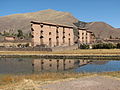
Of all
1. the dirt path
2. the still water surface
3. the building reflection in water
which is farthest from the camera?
the building reflection in water

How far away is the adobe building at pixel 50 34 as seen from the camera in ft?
239

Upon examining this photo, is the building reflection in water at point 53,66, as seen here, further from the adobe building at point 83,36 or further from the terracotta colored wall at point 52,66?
the adobe building at point 83,36

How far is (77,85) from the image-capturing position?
66.7ft

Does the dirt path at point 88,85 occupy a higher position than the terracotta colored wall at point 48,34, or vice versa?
the terracotta colored wall at point 48,34

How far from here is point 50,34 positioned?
263ft

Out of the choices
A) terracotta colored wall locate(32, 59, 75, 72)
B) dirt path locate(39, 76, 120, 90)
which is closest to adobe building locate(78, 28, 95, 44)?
terracotta colored wall locate(32, 59, 75, 72)

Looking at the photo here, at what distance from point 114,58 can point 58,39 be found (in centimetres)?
3834

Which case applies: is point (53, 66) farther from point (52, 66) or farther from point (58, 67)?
point (58, 67)

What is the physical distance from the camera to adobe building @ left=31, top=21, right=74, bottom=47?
72.8 m

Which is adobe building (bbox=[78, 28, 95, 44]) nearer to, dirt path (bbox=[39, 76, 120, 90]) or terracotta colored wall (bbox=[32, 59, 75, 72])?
terracotta colored wall (bbox=[32, 59, 75, 72])

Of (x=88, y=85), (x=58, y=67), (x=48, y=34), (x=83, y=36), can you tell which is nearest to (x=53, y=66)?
(x=58, y=67)

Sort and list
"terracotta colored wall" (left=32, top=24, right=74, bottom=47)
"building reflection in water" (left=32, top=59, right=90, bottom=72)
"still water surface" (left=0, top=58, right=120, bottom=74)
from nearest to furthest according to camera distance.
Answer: "still water surface" (left=0, top=58, right=120, bottom=74), "building reflection in water" (left=32, top=59, right=90, bottom=72), "terracotta colored wall" (left=32, top=24, right=74, bottom=47)

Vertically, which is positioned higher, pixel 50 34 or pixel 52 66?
pixel 50 34

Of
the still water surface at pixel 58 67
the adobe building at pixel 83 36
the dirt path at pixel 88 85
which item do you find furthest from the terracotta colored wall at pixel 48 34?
the dirt path at pixel 88 85
